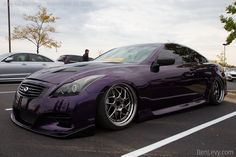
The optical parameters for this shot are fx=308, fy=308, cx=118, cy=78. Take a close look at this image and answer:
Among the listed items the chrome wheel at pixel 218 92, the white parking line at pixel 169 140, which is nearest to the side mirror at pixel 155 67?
the white parking line at pixel 169 140

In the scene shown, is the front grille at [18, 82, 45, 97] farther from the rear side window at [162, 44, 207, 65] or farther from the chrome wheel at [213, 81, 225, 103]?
the chrome wheel at [213, 81, 225, 103]

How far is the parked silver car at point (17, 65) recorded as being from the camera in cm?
1138

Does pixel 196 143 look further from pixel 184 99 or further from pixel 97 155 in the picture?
pixel 184 99

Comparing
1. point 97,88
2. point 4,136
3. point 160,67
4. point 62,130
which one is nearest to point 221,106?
point 160,67

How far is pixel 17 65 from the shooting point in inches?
460

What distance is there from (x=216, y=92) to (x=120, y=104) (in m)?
2.96

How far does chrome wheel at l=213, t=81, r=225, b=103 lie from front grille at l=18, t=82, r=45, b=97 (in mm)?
3865

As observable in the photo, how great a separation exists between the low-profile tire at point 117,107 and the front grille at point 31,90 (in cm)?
79

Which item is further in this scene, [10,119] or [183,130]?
[10,119]

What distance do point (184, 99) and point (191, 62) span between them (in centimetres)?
86

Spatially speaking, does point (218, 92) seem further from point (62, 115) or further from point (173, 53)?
point (62, 115)

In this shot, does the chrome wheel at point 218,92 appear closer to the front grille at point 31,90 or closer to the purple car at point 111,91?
the purple car at point 111,91

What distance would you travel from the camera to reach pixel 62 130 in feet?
12.0

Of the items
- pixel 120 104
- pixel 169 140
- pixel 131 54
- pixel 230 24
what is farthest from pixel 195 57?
pixel 230 24
